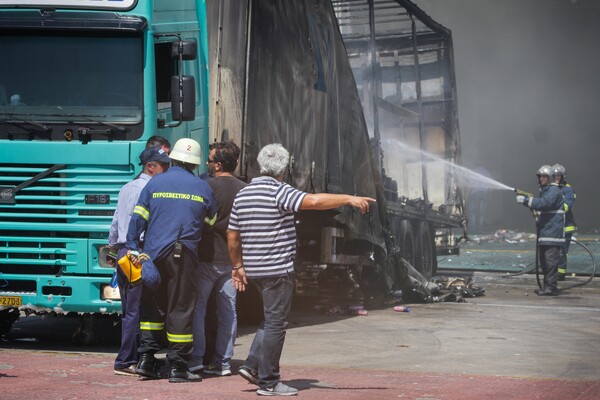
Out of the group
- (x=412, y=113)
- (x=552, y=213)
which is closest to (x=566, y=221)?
(x=552, y=213)

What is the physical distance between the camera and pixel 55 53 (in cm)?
931

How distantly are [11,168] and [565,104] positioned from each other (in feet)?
108

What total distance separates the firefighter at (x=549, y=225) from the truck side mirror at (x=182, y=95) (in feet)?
31.5

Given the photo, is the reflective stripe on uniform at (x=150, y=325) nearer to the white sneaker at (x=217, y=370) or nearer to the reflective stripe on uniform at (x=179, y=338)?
the reflective stripe on uniform at (x=179, y=338)

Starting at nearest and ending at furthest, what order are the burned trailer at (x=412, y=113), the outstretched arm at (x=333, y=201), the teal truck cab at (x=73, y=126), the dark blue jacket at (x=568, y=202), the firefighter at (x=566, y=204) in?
the outstretched arm at (x=333, y=201) → the teal truck cab at (x=73, y=126) → the firefighter at (x=566, y=204) → the burned trailer at (x=412, y=113) → the dark blue jacket at (x=568, y=202)

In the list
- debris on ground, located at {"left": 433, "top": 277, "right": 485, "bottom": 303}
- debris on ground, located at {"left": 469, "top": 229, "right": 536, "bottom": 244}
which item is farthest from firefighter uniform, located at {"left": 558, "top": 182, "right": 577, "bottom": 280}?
debris on ground, located at {"left": 469, "top": 229, "right": 536, "bottom": 244}

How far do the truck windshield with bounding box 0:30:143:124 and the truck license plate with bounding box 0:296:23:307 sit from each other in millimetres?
1563

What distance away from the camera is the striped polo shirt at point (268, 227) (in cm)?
700

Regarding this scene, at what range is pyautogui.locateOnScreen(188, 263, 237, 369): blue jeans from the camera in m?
7.85

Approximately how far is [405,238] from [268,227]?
1110cm

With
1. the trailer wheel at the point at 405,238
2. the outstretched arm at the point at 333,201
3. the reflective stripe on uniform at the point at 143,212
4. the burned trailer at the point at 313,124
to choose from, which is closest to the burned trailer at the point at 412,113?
the trailer wheel at the point at 405,238

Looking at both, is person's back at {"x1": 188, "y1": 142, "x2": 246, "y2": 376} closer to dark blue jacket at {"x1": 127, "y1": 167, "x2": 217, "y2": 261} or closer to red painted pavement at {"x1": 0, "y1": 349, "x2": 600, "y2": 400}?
red painted pavement at {"x1": 0, "y1": 349, "x2": 600, "y2": 400}

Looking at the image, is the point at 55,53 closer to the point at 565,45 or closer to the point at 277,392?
the point at 277,392

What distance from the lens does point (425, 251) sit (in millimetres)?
19531
